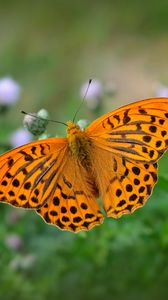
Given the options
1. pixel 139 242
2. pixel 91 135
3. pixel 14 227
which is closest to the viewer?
pixel 91 135

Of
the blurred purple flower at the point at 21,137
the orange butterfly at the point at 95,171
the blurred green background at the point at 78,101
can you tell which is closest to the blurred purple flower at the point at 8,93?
the blurred green background at the point at 78,101

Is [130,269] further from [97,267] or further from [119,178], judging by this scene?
[119,178]

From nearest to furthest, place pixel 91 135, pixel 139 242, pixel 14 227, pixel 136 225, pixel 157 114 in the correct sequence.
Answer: pixel 157 114 → pixel 91 135 → pixel 136 225 → pixel 139 242 → pixel 14 227

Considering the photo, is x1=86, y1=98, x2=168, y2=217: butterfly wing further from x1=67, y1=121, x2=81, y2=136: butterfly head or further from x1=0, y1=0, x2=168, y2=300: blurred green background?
x1=0, y1=0, x2=168, y2=300: blurred green background

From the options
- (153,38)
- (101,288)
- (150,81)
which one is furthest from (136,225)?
(153,38)

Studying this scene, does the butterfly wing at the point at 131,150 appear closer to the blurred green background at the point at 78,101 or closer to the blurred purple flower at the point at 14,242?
the blurred green background at the point at 78,101

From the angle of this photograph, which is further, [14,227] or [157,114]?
[14,227]

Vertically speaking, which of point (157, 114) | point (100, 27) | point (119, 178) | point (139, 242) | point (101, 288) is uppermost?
point (100, 27)

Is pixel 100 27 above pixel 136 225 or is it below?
above
